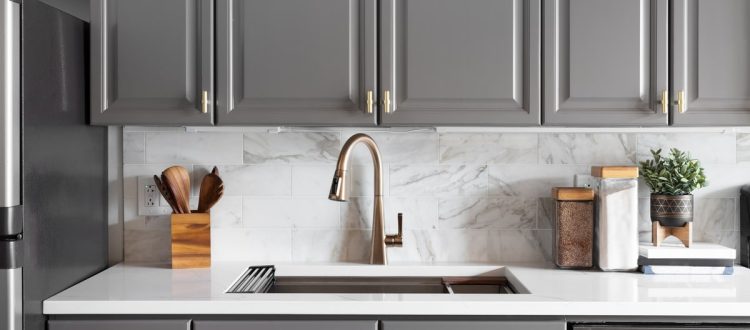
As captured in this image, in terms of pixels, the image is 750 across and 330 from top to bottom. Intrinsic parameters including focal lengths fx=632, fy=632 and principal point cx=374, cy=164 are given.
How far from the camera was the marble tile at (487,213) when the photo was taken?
7.75ft

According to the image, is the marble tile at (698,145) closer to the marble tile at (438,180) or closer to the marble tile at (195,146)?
the marble tile at (438,180)

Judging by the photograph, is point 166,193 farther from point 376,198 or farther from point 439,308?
point 439,308

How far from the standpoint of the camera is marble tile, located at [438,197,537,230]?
7.75ft

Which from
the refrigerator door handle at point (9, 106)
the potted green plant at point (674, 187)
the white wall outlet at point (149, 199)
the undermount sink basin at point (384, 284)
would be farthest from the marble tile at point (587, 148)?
the refrigerator door handle at point (9, 106)

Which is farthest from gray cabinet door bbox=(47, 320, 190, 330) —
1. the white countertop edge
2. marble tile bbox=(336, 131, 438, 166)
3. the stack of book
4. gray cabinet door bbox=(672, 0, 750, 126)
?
gray cabinet door bbox=(672, 0, 750, 126)

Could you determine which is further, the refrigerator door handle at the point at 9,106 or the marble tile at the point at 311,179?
the marble tile at the point at 311,179

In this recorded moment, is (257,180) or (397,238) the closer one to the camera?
(397,238)

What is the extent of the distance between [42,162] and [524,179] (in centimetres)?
160

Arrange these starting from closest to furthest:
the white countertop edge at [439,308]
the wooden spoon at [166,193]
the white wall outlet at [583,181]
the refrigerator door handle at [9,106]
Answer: the refrigerator door handle at [9,106], the white countertop edge at [439,308], the wooden spoon at [166,193], the white wall outlet at [583,181]

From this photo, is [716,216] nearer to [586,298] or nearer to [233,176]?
[586,298]

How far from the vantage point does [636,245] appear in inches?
83.6

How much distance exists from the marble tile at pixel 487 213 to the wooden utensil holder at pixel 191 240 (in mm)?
847

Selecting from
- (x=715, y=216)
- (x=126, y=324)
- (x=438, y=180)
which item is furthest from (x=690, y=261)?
(x=126, y=324)

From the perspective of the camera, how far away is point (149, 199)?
7.74ft
